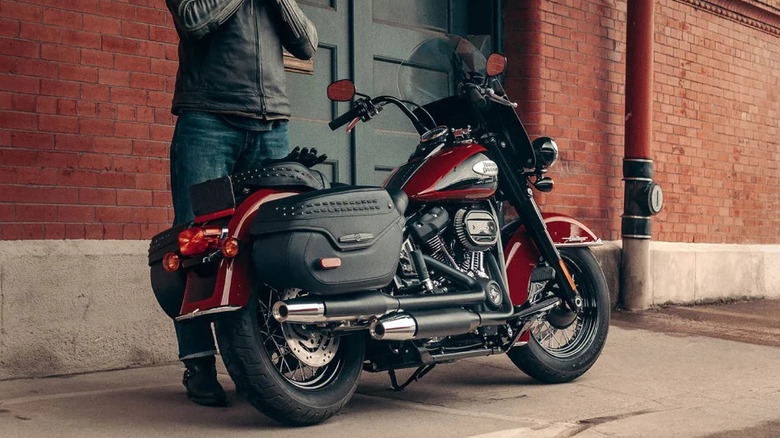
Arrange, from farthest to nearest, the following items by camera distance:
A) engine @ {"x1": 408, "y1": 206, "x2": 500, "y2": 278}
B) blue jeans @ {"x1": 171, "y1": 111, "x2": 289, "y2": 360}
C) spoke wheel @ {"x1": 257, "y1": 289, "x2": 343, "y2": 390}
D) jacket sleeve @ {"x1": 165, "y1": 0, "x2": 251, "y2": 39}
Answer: engine @ {"x1": 408, "y1": 206, "x2": 500, "y2": 278}, blue jeans @ {"x1": 171, "y1": 111, "x2": 289, "y2": 360}, jacket sleeve @ {"x1": 165, "y1": 0, "x2": 251, "y2": 39}, spoke wheel @ {"x1": 257, "y1": 289, "x2": 343, "y2": 390}

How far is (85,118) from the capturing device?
5426 mm

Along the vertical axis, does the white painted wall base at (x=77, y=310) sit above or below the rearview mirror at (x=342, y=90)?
below

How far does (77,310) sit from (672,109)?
19.7 feet

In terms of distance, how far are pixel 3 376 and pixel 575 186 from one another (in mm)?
4842

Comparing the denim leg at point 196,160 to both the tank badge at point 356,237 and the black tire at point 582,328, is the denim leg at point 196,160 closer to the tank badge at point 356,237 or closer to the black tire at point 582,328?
the tank badge at point 356,237

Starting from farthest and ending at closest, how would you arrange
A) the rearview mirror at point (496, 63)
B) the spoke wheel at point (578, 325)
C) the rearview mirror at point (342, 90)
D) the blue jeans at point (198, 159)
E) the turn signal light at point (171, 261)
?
the spoke wheel at point (578, 325) < the rearview mirror at point (496, 63) < the rearview mirror at point (342, 90) < the blue jeans at point (198, 159) < the turn signal light at point (171, 261)

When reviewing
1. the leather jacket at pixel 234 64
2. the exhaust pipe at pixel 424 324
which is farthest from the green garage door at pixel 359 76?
the exhaust pipe at pixel 424 324

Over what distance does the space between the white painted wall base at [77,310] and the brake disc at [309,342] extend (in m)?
1.69

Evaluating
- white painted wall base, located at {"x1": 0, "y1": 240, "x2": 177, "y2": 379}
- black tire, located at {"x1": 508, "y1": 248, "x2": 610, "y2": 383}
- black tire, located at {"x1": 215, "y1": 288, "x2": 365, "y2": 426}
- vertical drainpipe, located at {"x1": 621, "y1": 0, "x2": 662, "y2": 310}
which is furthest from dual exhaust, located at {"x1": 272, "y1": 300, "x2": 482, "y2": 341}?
vertical drainpipe, located at {"x1": 621, "y1": 0, "x2": 662, "y2": 310}

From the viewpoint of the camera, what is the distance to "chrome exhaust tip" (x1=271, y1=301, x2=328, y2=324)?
3895 mm

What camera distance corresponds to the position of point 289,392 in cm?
399

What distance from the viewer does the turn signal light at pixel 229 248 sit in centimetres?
391

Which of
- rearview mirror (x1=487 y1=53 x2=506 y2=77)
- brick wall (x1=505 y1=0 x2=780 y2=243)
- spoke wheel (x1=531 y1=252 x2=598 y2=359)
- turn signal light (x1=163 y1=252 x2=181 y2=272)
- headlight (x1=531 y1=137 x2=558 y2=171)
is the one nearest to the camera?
turn signal light (x1=163 y1=252 x2=181 y2=272)

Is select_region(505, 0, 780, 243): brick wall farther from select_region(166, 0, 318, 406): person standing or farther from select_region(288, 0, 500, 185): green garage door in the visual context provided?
select_region(166, 0, 318, 406): person standing
